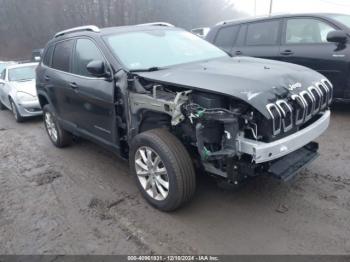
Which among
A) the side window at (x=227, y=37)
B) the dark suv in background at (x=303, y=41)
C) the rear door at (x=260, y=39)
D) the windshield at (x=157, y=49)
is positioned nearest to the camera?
the windshield at (x=157, y=49)

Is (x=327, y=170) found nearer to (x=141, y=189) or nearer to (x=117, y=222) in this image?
(x=141, y=189)

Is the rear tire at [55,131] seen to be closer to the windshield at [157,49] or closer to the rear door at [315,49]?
the windshield at [157,49]

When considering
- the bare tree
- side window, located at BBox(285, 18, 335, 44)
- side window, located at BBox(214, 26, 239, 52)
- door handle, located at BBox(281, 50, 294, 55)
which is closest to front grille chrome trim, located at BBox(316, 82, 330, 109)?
side window, located at BBox(285, 18, 335, 44)

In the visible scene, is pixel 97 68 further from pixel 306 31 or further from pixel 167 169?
pixel 306 31

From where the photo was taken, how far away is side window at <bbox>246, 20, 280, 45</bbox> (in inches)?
248

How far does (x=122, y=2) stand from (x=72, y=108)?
31823 millimetres

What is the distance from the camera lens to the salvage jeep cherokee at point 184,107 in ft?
9.08

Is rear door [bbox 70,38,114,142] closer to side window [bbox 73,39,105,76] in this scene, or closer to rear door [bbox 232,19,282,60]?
side window [bbox 73,39,105,76]

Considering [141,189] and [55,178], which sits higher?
[141,189]

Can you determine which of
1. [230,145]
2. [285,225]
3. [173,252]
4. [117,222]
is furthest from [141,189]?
[285,225]

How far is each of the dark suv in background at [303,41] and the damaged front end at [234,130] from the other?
2.49 m

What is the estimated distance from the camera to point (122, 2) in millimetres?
33594

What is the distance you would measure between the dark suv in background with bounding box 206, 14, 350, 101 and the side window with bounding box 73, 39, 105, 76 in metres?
3.52

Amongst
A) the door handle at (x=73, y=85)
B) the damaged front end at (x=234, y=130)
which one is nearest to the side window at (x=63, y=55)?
the door handle at (x=73, y=85)
